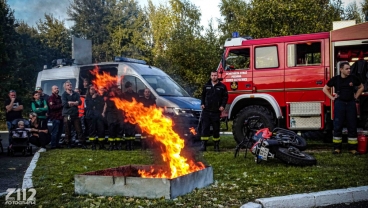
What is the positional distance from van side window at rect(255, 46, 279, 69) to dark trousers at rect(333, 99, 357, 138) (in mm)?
2067

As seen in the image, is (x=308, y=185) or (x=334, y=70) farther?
(x=334, y=70)

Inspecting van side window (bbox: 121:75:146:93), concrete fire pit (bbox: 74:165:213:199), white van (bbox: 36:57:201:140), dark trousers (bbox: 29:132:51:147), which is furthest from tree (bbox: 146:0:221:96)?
concrete fire pit (bbox: 74:165:213:199)

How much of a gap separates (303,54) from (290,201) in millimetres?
6420

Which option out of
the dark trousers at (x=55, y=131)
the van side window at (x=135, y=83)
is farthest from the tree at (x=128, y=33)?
the dark trousers at (x=55, y=131)

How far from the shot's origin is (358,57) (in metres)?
10.7

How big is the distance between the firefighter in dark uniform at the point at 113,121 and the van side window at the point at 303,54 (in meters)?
4.82

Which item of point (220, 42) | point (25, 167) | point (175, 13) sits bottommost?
point (25, 167)

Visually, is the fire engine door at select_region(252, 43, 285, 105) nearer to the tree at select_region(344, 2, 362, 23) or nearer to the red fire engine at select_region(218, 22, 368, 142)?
the red fire engine at select_region(218, 22, 368, 142)

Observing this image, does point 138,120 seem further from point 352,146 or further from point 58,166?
point 352,146

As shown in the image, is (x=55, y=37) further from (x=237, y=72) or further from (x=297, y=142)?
(x=297, y=142)

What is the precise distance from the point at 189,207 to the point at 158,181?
0.60m

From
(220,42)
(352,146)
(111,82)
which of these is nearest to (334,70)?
(352,146)

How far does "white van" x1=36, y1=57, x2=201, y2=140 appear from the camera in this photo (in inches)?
465

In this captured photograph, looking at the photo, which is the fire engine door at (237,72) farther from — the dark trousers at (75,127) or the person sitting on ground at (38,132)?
the person sitting on ground at (38,132)
